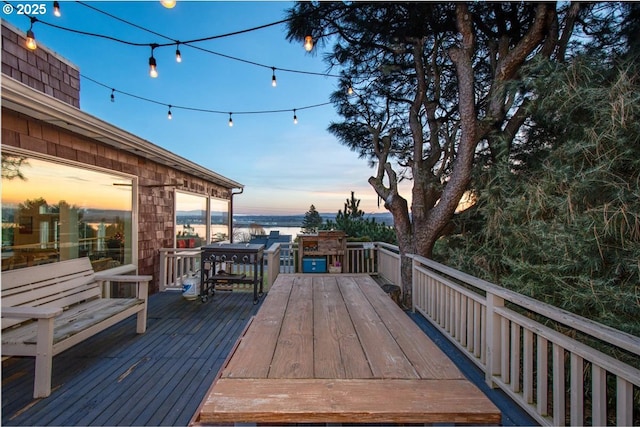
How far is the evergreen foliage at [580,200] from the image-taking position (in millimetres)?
1989

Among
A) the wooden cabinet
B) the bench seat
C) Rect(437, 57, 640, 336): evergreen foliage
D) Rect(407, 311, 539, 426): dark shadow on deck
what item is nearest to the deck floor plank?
Rect(407, 311, 539, 426): dark shadow on deck

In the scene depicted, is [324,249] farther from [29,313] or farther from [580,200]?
[29,313]

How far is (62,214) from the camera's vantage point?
343cm

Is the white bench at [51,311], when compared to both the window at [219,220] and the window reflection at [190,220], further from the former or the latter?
the window at [219,220]

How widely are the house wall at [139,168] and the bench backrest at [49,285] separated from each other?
1.25 m

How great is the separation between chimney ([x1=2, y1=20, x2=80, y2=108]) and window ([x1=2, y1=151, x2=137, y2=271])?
1312mm

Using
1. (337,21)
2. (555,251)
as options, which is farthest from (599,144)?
(337,21)

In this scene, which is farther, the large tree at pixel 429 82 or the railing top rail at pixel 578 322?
the large tree at pixel 429 82

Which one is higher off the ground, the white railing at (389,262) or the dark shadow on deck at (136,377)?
the white railing at (389,262)

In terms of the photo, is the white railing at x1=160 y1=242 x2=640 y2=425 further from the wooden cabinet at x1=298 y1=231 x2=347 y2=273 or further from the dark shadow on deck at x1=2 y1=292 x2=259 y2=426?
the wooden cabinet at x1=298 y1=231 x2=347 y2=273

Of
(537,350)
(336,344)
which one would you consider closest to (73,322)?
(336,344)

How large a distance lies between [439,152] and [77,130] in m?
4.79

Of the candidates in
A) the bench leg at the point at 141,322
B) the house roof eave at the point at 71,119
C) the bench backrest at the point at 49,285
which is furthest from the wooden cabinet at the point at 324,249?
the bench backrest at the point at 49,285

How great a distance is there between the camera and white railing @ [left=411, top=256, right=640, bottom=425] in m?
1.27
